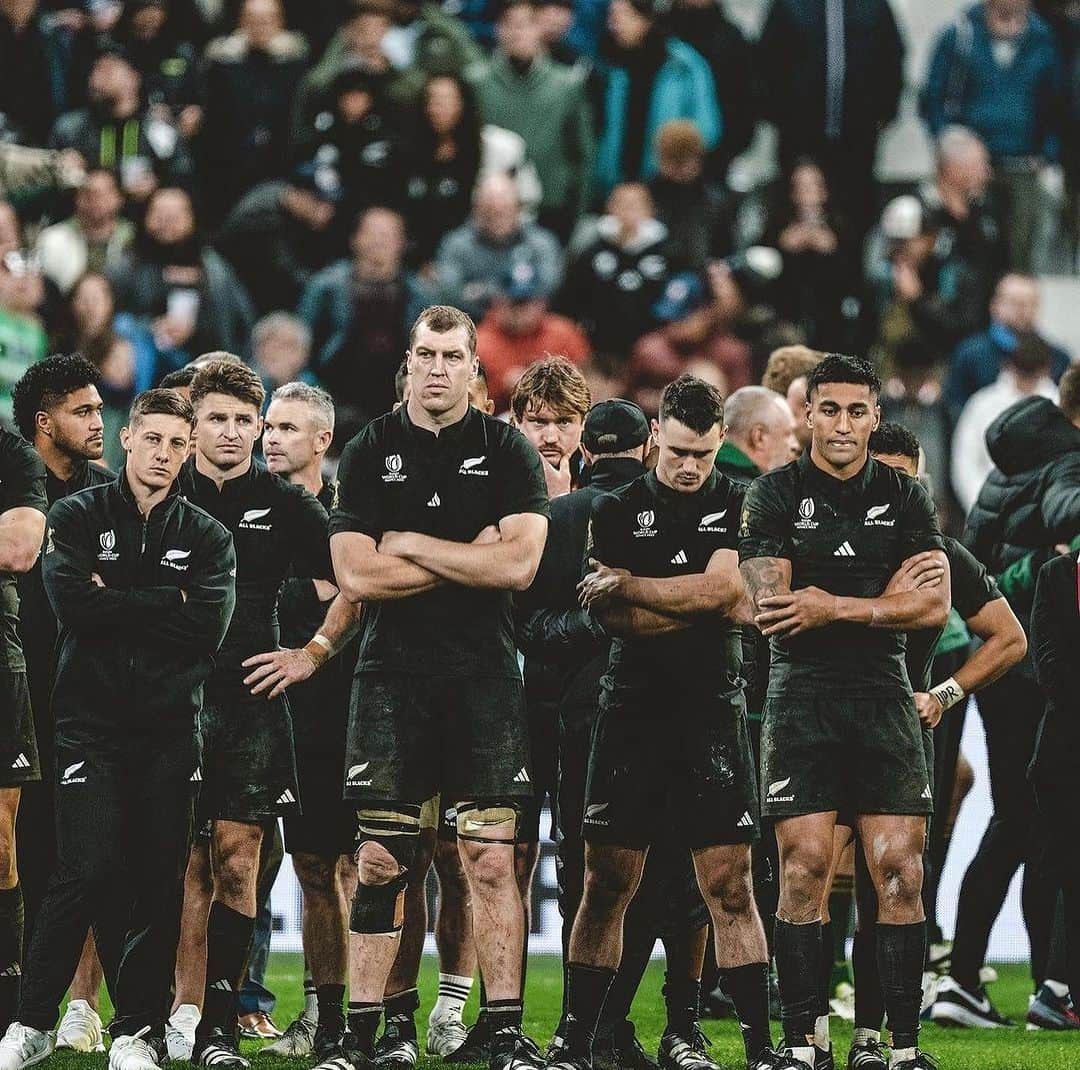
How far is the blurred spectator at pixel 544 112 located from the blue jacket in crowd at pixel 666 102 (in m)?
0.32

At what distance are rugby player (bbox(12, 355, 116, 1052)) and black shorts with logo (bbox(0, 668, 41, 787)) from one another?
20.5 inches

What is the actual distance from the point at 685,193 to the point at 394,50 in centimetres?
257

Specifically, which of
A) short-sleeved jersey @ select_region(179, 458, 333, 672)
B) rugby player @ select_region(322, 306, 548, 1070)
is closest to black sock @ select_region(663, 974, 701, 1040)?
rugby player @ select_region(322, 306, 548, 1070)

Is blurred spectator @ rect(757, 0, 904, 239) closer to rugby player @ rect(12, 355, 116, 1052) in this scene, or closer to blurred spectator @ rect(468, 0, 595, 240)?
blurred spectator @ rect(468, 0, 595, 240)

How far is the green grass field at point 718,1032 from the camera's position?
747 cm

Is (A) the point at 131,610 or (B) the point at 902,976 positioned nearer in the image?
(B) the point at 902,976

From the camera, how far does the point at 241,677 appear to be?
7.41 m

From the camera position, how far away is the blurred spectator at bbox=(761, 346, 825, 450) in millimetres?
9031

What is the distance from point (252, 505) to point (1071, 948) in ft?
11.0

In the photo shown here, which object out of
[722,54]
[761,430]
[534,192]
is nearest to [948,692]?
[761,430]

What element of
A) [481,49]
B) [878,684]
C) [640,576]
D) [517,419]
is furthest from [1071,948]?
[481,49]

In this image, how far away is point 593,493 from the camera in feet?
Result: 24.9

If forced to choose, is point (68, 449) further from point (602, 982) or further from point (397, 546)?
point (602, 982)

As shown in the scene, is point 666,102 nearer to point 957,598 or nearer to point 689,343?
point 689,343
